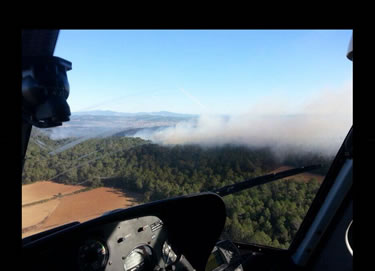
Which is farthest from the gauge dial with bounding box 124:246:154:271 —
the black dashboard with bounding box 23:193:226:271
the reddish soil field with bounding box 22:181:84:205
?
the reddish soil field with bounding box 22:181:84:205

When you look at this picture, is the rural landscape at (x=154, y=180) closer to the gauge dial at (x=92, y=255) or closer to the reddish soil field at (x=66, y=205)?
the reddish soil field at (x=66, y=205)

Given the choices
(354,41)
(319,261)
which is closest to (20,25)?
(354,41)

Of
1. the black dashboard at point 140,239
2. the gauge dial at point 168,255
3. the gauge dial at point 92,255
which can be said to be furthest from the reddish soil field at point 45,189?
the gauge dial at point 168,255

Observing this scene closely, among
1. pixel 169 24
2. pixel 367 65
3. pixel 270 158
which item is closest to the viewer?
pixel 169 24

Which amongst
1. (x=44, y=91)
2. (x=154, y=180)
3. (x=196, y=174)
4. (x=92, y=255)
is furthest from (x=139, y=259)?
(x=44, y=91)

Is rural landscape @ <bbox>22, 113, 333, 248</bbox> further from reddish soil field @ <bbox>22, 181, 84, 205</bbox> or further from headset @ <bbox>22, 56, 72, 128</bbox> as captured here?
headset @ <bbox>22, 56, 72, 128</bbox>

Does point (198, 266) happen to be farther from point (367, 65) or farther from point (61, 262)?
point (367, 65)

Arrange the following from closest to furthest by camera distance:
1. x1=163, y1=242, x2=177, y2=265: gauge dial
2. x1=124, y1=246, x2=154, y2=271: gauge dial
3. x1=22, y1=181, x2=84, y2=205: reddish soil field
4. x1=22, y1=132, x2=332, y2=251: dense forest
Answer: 1. x1=22, y1=181, x2=84, y2=205: reddish soil field
2. x1=22, y1=132, x2=332, y2=251: dense forest
3. x1=124, y1=246, x2=154, y2=271: gauge dial
4. x1=163, y1=242, x2=177, y2=265: gauge dial
